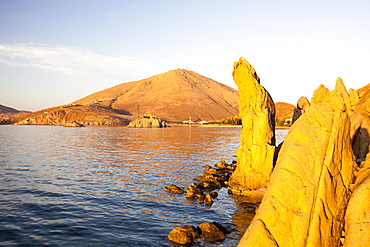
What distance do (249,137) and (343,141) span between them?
55.4ft

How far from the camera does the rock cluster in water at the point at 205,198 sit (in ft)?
49.7

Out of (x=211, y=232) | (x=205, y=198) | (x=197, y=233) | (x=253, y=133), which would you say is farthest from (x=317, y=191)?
(x=253, y=133)

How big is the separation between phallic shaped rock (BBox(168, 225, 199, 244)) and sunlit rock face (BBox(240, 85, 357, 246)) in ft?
28.4

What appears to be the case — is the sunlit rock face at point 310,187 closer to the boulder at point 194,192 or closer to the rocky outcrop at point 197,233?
the rocky outcrop at point 197,233

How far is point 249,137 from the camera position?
973 inches

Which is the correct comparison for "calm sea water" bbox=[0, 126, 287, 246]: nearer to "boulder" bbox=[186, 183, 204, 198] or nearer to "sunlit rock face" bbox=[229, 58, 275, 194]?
"boulder" bbox=[186, 183, 204, 198]

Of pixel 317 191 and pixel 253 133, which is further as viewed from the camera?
pixel 253 133

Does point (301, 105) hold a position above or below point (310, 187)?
above

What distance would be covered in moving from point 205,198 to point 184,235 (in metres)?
7.78

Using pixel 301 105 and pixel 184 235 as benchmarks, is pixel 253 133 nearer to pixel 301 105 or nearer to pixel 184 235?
pixel 301 105

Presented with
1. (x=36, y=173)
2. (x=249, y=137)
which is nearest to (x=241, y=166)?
(x=249, y=137)

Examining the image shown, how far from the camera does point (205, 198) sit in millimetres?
22609

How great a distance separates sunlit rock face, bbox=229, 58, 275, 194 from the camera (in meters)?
23.5

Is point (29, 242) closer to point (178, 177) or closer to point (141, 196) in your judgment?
point (141, 196)
